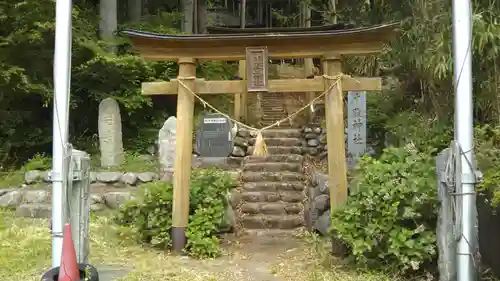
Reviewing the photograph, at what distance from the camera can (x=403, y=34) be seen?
30.7 ft

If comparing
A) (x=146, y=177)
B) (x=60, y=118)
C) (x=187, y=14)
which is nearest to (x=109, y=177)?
(x=146, y=177)

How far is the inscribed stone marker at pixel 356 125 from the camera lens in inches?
384

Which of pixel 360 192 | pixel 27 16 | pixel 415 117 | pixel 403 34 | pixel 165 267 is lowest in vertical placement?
pixel 165 267

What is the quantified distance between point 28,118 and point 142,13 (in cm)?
471

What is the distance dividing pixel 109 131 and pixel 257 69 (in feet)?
18.3

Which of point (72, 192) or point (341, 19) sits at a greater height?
point (341, 19)

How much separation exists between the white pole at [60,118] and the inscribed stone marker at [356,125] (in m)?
6.27

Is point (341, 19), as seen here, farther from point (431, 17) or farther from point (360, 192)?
point (360, 192)

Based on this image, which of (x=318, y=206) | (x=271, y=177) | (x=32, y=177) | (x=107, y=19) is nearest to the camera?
(x=318, y=206)

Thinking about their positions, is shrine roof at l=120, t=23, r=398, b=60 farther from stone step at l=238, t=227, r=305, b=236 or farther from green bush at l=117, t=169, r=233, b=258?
stone step at l=238, t=227, r=305, b=236

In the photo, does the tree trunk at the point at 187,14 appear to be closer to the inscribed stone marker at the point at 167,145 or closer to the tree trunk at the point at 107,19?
the tree trunk at the point at 107,19

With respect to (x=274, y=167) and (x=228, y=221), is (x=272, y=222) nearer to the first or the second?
(x=228, y=221)

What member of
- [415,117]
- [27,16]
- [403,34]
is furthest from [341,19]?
[27,16]

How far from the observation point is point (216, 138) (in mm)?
11172
